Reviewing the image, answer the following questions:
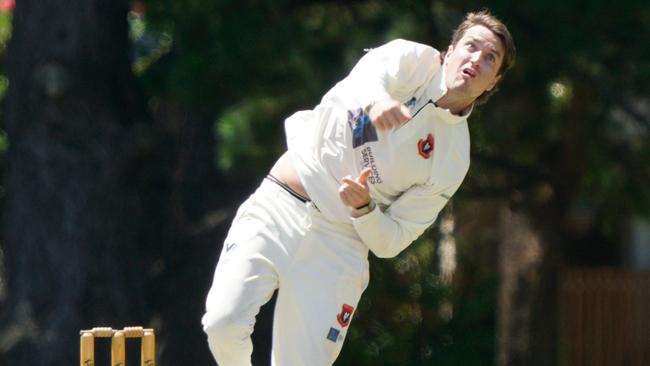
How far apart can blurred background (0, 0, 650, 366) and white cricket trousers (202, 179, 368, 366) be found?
7.08 feet

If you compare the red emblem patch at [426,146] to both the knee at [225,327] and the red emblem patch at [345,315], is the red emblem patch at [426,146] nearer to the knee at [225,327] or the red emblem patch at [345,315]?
the red emblem patch at [345,315]

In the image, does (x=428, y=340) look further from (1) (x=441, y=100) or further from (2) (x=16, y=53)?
(1) (x=441, y=100)

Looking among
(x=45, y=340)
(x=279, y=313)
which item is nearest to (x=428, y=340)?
(x=45, y=340)

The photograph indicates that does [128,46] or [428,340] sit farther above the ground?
[128,46]

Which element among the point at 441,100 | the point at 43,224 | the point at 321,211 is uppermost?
the point at 441,100

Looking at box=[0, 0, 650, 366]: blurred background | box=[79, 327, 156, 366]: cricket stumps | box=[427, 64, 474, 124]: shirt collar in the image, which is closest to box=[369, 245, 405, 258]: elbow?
box=[427, 64, 474, 124]: shirt collar

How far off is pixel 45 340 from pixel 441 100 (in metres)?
4.34

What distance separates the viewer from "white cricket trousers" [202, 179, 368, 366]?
449cm

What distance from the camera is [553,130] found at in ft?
25.5

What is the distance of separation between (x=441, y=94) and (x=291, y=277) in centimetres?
69

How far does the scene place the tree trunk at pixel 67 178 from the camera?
837cm

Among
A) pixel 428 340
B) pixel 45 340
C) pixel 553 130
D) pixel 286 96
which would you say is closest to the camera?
pixel 286 96

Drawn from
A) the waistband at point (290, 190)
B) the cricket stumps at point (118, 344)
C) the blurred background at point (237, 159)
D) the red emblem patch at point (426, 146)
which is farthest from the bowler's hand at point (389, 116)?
the blurred background at point (237, 159)

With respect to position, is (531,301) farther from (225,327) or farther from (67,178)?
(225,327)
